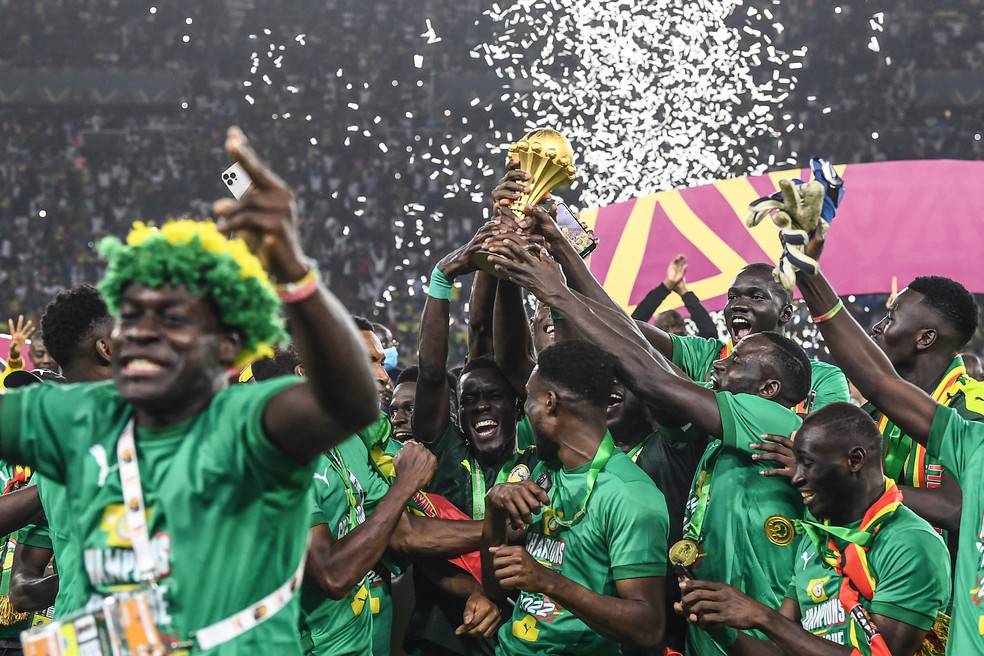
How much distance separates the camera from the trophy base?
410 centimetres

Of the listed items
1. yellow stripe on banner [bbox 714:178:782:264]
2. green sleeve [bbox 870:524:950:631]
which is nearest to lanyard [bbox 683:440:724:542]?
green sleeve [bbox 870:524:950:631]

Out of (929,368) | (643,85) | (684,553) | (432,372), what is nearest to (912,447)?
(929,368)

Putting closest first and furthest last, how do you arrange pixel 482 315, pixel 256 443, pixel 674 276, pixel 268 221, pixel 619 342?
pixel 268 221, pixel 256 443, pixel 619 342, pixel 482 315, pixel 674 276

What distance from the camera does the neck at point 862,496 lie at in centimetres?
352

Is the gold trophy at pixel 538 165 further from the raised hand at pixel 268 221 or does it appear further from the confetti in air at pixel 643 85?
the confetti in air at pixel 643 85

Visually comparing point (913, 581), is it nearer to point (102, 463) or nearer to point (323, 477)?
point (323, 477)

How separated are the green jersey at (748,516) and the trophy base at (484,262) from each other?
899mm

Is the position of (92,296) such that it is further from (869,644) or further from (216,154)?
(216,154)

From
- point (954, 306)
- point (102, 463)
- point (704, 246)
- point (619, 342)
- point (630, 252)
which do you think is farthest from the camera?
point (630, 252)

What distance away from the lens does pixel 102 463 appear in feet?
7.09

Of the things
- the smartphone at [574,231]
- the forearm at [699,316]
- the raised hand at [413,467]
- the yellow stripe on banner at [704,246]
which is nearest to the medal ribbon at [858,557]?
the raised hand at [413,467]

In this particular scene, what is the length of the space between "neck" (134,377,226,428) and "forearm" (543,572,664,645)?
1.53 meters

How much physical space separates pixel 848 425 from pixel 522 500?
101 centimetres

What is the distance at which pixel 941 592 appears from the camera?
3.38 metres
